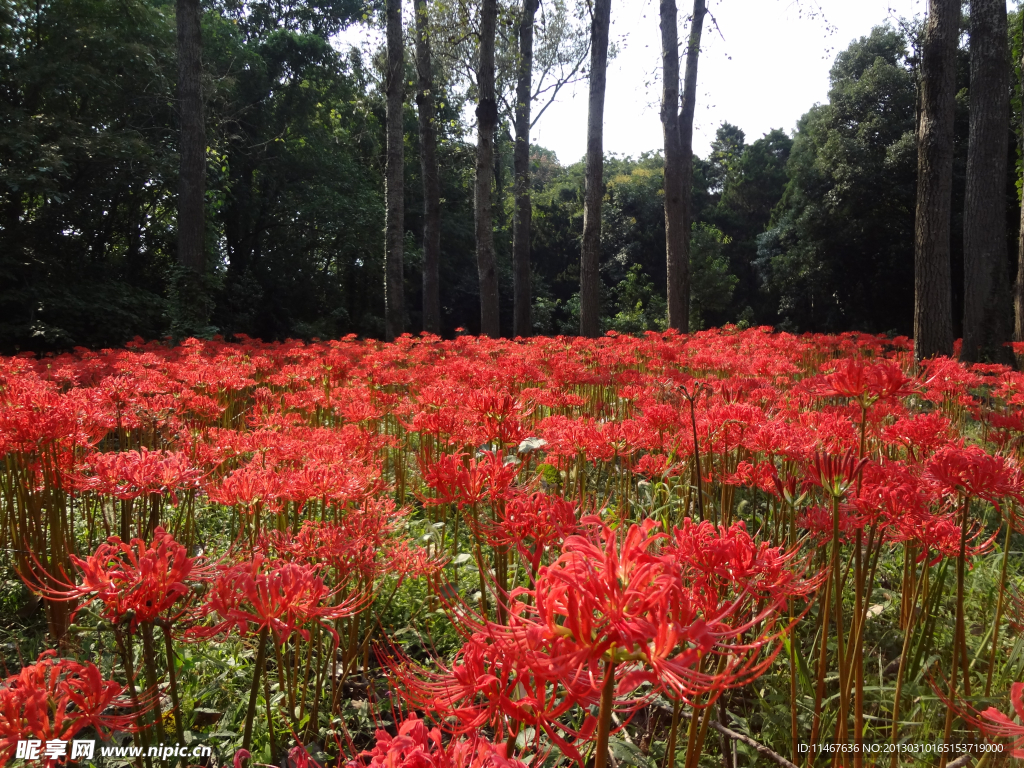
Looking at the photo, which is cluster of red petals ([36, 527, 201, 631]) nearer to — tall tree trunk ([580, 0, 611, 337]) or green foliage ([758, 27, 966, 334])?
tall tree trunk ([580, 0, 611, 337])

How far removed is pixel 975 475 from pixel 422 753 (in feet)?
4.70

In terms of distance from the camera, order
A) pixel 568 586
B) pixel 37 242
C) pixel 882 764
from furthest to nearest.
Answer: pixel 37 242
pixel 882 764
pixel 568 586

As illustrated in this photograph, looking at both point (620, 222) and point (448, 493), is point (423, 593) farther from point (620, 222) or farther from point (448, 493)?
point (620, 222)

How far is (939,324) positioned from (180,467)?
8.01 meters

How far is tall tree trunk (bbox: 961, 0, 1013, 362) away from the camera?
6.95 m

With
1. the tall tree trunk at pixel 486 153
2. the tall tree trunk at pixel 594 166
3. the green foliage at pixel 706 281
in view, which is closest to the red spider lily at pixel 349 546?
the tall tree trunk at pixel 594 166

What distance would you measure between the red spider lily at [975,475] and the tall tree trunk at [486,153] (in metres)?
9.73

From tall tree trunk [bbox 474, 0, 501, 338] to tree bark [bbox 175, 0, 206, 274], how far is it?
15.7 feet

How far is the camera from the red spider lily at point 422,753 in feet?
1.96

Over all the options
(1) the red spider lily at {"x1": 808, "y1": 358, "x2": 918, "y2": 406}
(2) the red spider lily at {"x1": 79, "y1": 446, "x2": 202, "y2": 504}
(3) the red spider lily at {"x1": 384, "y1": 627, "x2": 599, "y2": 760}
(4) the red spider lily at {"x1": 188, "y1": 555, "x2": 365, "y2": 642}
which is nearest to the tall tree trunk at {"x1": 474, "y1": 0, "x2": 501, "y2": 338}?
(1) the red spider lily at {"x1": 808, "y1": 358, "x2": 918, "y2": 406}

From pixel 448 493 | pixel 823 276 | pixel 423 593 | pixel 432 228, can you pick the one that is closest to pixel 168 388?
pixel 423 593

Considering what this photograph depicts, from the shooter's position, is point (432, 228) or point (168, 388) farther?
point (432, 228)

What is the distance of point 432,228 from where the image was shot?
13289 millimetres

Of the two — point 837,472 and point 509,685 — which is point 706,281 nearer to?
point 837,472
